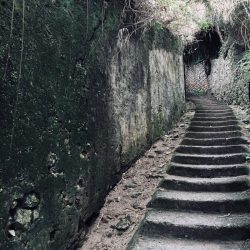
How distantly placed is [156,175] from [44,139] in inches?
92.0

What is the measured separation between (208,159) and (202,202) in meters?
1.33

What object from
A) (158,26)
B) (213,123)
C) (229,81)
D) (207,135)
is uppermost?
(158,26)

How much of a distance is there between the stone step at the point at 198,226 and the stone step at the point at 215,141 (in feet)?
7.20

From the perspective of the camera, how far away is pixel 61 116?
2.98 metres

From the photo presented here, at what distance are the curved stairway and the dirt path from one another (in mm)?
118

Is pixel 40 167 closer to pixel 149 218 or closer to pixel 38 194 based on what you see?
pixel 38 194

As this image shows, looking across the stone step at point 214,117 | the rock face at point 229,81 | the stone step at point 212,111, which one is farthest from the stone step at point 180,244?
the stone step at point 212,111

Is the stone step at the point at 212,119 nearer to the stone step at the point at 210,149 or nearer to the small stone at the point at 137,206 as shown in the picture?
the stone step at the point at 210,149

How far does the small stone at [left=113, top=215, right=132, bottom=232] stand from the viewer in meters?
3.56

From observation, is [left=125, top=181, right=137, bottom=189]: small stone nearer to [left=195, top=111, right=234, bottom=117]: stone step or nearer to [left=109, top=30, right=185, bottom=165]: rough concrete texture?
[left=109, top=30, right=185, bottom=165]: rough concrete texture

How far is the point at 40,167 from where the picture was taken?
2656 millimetres

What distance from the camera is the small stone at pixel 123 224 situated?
3.56m

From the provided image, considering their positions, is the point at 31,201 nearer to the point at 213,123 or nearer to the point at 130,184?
the point at 130,184

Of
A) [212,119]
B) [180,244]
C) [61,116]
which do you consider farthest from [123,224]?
[212,119]
